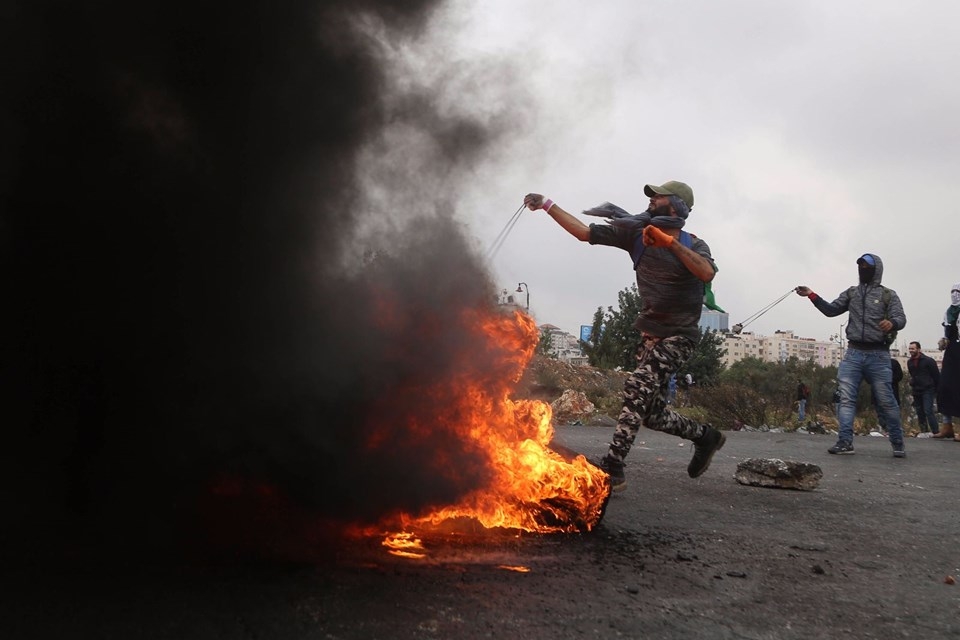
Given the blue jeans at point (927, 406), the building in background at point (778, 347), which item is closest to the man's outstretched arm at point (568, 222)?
the blue jeans at point (927, 406)

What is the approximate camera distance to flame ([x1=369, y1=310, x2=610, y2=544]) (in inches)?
167

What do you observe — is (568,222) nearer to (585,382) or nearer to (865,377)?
(865,377)

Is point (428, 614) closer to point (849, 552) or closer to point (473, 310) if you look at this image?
point (473, 310)

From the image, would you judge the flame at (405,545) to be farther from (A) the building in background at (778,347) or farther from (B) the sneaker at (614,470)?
(A) the building in background at (778,347)

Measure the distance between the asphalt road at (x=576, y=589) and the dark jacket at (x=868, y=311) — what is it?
407 cm

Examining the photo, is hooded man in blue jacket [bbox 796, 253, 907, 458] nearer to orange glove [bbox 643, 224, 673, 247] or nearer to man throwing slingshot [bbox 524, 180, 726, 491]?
man throwing slingshot [bbox 524, 180, 726, 491]

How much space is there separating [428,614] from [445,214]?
2695 millimetres

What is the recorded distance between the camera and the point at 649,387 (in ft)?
18.0

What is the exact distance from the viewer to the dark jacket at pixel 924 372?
536 inches

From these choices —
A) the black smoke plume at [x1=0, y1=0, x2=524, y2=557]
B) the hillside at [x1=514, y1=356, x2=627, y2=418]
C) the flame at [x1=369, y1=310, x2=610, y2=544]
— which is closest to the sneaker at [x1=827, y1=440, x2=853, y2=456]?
the hillside at [x1=514, y1=356, x2=627, y2=418]

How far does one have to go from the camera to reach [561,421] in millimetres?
14781

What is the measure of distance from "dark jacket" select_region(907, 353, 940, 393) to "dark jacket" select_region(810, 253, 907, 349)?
5.51 metres

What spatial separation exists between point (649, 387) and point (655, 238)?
1.06m

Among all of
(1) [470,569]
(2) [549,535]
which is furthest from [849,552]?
(1) [470,569]
